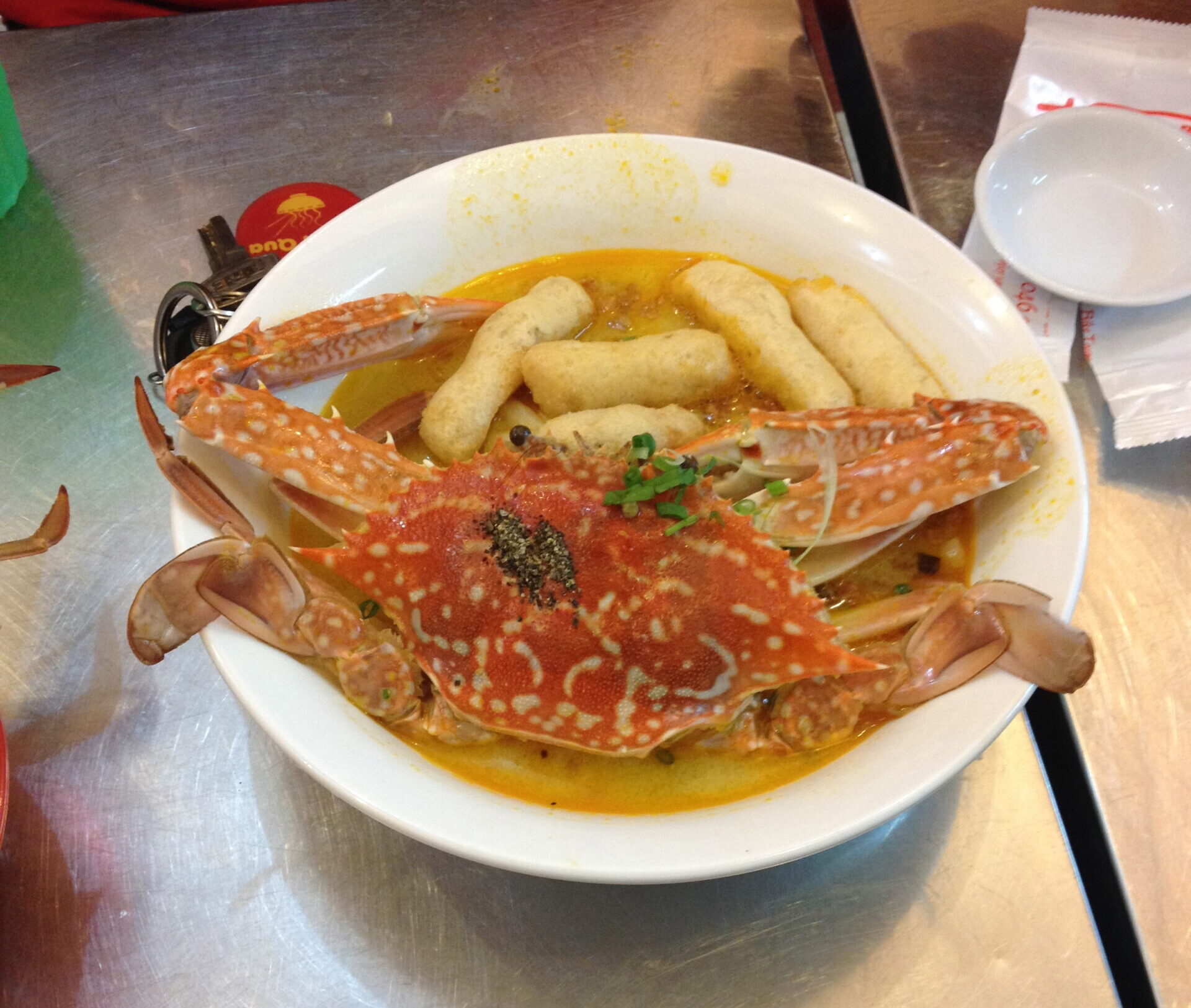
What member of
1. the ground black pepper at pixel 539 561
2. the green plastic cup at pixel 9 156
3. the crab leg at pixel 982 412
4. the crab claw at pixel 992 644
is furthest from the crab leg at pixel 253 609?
the green plastic cup at pixel 9 156

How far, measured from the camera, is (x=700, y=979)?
1.19m

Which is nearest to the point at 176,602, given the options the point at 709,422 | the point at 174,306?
the point at 174,306

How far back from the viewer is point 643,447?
1062 mm

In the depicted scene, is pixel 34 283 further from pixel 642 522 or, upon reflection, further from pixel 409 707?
pixel 642 522

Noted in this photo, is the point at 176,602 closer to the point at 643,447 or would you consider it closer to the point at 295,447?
the point at 295,447

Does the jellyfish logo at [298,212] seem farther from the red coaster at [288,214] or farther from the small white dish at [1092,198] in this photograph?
the small white dish at [1092,198]

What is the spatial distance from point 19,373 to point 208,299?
39 centimetres

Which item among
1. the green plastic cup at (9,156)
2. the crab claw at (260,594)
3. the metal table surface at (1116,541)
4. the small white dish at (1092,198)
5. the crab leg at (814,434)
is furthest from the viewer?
the green plastic cup at (9,156)

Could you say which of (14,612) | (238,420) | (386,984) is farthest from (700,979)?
(14,612)

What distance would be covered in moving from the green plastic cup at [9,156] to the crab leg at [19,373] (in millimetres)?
538

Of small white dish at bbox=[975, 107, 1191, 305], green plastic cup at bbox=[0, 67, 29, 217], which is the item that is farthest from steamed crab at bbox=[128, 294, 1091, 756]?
green plastic cup at bbox=[0, 67, 29, 217]

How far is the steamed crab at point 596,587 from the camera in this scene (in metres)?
1.04

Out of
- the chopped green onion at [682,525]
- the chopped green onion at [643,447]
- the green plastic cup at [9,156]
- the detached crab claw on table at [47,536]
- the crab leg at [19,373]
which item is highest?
the green plastic cup at [9,156]

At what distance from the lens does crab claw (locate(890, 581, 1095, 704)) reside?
0.98m
